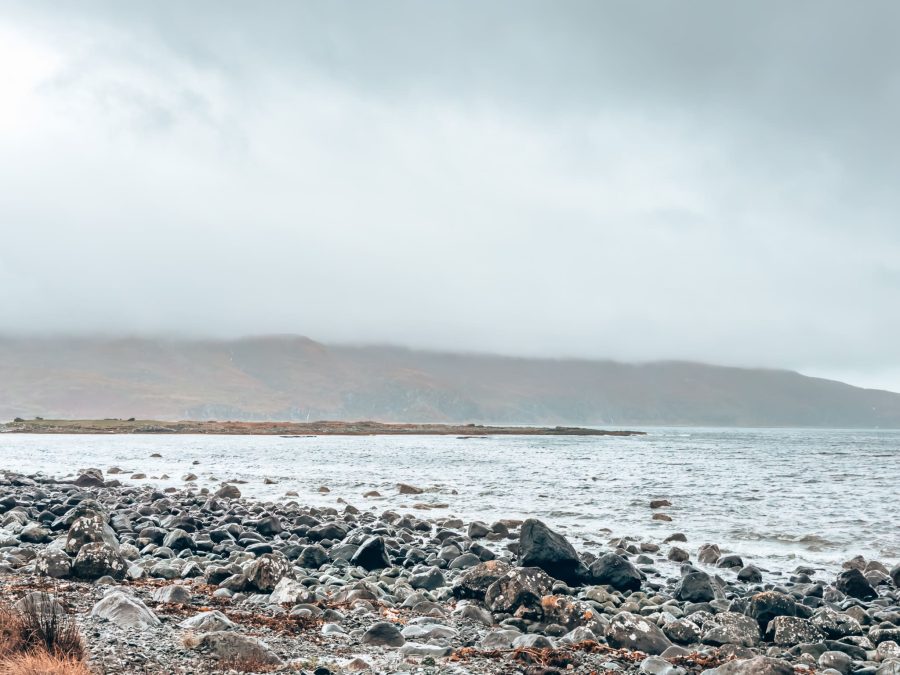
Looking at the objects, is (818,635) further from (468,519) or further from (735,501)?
(735,501)

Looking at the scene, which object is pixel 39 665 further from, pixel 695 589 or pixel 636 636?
pixel 695 589

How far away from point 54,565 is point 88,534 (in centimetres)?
213

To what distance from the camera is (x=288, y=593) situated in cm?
1152

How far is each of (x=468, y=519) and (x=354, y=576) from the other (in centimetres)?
1068

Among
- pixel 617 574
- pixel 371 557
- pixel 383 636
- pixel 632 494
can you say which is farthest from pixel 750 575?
pixel 632 494

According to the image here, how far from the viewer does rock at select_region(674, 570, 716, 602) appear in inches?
521

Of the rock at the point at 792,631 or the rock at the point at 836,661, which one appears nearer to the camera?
the rock at the point at 836,661

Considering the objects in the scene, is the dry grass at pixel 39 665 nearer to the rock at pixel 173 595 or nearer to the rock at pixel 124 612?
the rock at pixel 124 612

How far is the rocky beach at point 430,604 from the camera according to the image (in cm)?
876

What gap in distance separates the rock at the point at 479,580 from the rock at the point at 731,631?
3.61 meters

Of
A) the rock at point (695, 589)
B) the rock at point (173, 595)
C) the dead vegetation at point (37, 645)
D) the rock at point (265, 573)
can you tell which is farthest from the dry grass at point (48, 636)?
the rock at point (695, 589)

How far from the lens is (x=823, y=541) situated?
20781 mm

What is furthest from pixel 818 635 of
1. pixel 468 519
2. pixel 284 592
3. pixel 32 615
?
pixel 468 519

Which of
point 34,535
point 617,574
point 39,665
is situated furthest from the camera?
point 34,535
